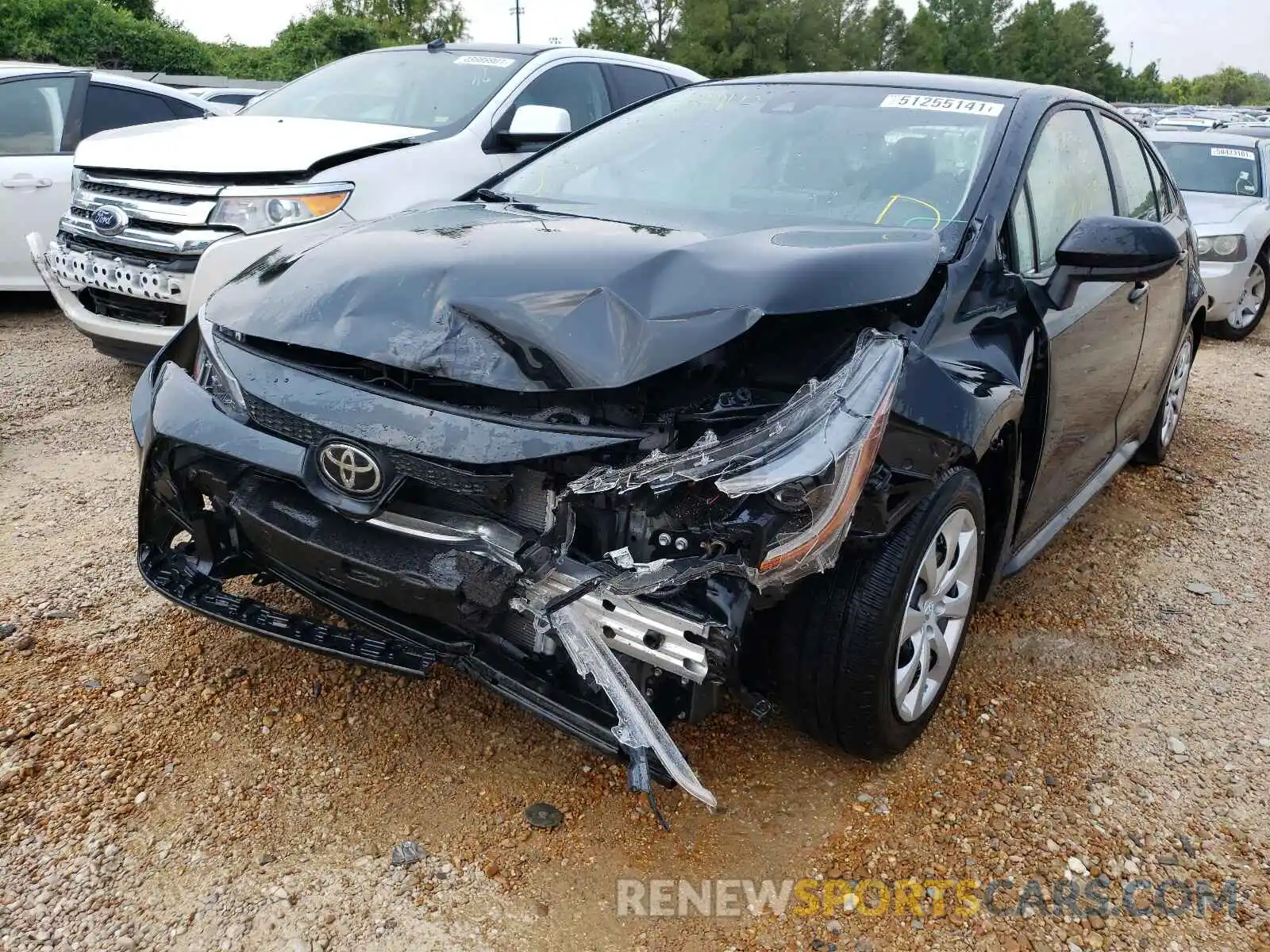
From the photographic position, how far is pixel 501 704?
2680 mm

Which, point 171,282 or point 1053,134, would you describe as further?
point 171,282

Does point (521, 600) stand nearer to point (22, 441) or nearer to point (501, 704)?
point (501, 704)

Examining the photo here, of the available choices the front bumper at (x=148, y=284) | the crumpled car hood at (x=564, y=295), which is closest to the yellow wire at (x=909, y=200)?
the crumpled car hood at (x=564, y=295)

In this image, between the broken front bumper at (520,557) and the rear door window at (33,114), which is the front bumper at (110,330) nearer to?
the rear door window at (33,114)

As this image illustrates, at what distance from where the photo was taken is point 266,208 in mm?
4516

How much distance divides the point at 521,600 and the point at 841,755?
1.05 meters

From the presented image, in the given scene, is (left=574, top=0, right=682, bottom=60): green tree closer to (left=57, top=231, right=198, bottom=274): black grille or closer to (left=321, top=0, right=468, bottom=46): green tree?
(left=321, top=0, right=468, bottom=46): green tree

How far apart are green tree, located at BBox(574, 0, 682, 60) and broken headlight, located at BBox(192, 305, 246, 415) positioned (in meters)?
47.8

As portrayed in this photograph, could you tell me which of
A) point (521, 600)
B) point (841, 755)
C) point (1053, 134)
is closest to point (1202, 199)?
point (1053, 134)

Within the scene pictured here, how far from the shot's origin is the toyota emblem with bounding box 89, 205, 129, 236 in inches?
183

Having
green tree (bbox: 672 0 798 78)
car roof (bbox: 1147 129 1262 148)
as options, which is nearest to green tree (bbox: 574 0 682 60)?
green tree (bbox: 672 0 798 78)

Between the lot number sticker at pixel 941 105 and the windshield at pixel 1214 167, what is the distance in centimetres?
667

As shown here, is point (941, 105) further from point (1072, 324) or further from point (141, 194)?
point (141, 194)

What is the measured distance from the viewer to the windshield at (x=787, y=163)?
9.30 ft
